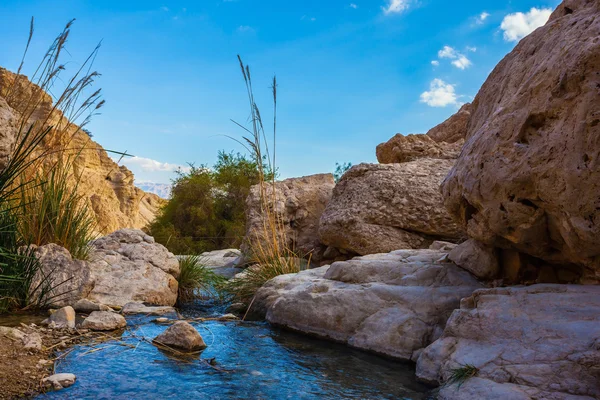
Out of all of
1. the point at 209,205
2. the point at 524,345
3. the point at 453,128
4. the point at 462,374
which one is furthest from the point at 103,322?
the point at 209,205

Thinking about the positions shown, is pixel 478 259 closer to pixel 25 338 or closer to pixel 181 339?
pixel 181 339

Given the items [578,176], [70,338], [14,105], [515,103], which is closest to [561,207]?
[578,176]

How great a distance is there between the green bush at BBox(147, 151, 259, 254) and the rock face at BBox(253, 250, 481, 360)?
32.8 ft

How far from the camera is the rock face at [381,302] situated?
13.2ft

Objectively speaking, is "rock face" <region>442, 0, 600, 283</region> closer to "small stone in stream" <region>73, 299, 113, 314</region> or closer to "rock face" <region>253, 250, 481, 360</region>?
"rock face" <region>253, 250, 481, 360</region>

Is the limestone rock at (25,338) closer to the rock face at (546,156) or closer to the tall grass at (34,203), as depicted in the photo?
the tall grass at (34,203)

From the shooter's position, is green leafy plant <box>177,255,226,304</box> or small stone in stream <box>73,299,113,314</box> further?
green leafy plant <box>177,255,226,304</box>

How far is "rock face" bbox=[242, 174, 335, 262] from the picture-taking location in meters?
8.73

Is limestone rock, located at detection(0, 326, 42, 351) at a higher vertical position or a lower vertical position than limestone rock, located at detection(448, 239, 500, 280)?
lower

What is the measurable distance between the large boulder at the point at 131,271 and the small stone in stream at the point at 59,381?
250 centimetres

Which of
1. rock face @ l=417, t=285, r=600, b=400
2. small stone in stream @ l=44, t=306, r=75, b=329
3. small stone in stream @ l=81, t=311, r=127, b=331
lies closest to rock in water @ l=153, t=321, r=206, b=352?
small stone in stream @ l=81, t=311, r=127, b=331

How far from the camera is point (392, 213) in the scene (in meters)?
7.09

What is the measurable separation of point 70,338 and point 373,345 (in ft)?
8.54

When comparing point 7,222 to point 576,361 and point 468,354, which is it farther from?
point 576,361
